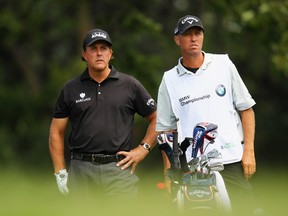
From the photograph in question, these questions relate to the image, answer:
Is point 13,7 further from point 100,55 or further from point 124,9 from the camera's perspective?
point 100,55

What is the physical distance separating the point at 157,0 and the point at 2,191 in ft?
59.5

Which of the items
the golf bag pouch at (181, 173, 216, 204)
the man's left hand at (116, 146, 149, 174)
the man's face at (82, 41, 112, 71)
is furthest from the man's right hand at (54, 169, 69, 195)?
the golf bag pouch at (181, 173, 216, 204)

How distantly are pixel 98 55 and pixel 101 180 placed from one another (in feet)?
3.96

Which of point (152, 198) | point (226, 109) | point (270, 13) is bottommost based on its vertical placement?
point (152, 198)

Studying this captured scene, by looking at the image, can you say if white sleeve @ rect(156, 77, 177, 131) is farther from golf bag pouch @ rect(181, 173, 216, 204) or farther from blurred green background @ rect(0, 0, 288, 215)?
blurred green background @ rect(0, 0, 288, 215)

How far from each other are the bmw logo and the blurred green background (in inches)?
242

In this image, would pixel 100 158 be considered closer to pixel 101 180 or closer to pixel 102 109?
pixel 101 180

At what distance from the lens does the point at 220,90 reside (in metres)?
8.54

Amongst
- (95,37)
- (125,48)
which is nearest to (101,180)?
(95,37)

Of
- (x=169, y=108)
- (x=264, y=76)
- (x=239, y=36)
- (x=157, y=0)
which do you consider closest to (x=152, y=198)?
(x=169, y=108)

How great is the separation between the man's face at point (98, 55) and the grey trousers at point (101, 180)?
3.06 ft

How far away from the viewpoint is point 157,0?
2614cm

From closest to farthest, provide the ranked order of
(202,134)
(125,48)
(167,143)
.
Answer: (202,134), (167,143), (125,48)

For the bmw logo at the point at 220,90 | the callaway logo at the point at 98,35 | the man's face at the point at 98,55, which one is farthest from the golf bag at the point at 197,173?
the callaway logo at the point at 98,35
